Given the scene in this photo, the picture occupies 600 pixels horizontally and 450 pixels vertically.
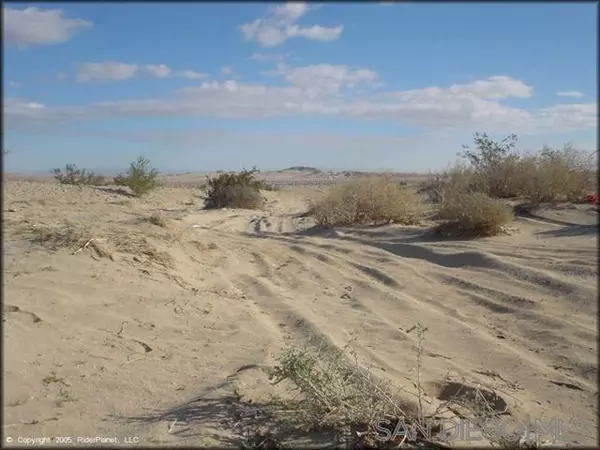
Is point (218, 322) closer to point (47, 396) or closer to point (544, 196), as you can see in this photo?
point (47, 396)

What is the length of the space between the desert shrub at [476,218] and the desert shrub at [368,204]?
2.10 m

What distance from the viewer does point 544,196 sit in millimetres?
13852

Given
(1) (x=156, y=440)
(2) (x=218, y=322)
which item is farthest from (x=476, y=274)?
(1) (x=156, y=440)

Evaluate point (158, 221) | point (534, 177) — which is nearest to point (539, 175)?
point (534, 177)

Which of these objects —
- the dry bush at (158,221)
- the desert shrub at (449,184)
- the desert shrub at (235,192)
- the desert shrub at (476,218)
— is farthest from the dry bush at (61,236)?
the desert shrub at (235,192)

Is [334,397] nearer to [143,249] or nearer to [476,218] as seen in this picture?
[143,249]

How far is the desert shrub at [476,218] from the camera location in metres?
10.8

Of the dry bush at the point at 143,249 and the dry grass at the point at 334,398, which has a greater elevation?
the dry bush at the point at 143,249

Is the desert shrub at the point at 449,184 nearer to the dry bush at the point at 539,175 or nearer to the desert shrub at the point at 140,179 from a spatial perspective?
the dry bush at the point at 539,175

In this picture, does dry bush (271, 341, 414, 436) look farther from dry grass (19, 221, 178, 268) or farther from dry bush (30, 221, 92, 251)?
dry bush (30, 221, 92, 251)

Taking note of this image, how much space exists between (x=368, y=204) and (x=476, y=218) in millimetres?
3507

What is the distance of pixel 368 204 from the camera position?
1390cm

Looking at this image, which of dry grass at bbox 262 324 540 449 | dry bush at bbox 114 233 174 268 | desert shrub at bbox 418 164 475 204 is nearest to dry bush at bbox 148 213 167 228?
dry bush at bbox 114 233 174 268

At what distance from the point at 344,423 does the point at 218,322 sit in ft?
8.34
